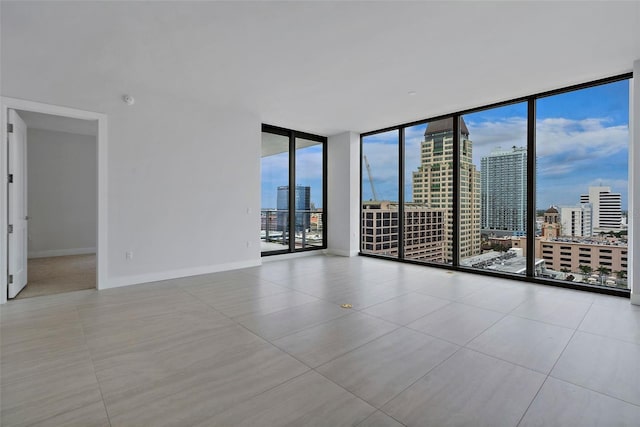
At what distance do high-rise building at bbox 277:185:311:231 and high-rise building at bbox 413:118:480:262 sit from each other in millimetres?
2421

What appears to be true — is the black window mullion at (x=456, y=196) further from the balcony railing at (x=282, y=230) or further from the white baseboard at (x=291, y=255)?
the balcony railing at (x=282, y=230)

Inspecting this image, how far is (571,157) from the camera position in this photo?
14.0 feet

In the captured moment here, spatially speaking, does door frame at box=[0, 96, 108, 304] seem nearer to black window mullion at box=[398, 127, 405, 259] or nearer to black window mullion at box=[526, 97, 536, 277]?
black window mullion at box=[398, 127, 405, 259]

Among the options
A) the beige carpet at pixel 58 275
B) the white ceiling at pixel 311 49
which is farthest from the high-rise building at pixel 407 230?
the beige carpet at pixel 58 275

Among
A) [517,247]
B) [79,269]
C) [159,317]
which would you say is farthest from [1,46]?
[517,247]

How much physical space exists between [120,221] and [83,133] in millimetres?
4291

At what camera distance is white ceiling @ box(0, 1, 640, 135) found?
8.55 feet

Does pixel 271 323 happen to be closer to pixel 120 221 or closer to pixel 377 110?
pixel 120 221

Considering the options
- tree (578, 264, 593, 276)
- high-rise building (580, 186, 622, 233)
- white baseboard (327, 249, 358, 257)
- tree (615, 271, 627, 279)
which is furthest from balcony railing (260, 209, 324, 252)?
tree (615, 271, 627, 279)

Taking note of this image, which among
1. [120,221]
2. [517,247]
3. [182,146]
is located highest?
[182,146]

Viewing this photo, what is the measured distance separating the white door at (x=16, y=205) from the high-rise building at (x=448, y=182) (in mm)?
6120

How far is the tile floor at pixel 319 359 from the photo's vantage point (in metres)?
1.66

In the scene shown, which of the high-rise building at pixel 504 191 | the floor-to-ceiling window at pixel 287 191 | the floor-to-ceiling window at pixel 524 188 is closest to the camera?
the floor-to-ceiling window at pixel 524 188

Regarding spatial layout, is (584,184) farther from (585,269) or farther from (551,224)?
(585,269)
